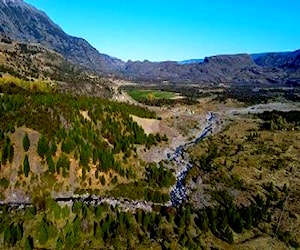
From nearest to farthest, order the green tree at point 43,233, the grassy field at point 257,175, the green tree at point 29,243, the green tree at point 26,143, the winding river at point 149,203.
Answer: the green tree at point 29,243 < the green tree at point 43,233 < the grassy field at point 257,175 < the winding river at point 149,203 < the green tree at point 26,143

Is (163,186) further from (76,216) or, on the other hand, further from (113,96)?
(113,96)

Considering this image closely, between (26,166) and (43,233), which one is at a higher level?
(26,166)

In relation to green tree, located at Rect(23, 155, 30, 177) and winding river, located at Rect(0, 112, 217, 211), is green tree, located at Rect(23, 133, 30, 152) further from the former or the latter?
winding river, located at Rect(0, 112, 217, 211)

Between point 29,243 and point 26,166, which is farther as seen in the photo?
point 26,166

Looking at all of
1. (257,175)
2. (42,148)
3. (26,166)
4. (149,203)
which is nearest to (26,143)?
(42,148)

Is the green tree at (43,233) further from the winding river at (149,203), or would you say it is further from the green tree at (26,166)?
the green tree at (26,166)

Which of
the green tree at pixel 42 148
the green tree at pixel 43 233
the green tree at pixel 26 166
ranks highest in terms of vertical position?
the green tree at pixel 42 148

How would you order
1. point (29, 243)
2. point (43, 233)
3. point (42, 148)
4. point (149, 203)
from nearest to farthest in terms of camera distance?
point (29, 243), point (43, 233), point (149, 203), point (42, 148)

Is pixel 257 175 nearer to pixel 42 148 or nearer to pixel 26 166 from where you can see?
pixel 42 148

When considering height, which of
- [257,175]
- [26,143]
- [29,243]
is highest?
[26,143]

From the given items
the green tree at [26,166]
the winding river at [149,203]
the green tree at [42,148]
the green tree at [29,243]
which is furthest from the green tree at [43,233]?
the green tree at [42,148]

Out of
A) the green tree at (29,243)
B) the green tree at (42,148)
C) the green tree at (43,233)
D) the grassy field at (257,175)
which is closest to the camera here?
the green tree at (29,243)

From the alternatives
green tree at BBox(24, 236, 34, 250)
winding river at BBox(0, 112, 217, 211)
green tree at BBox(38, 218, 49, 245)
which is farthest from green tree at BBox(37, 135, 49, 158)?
green tree at BBox(24, 236, 34, 250)
